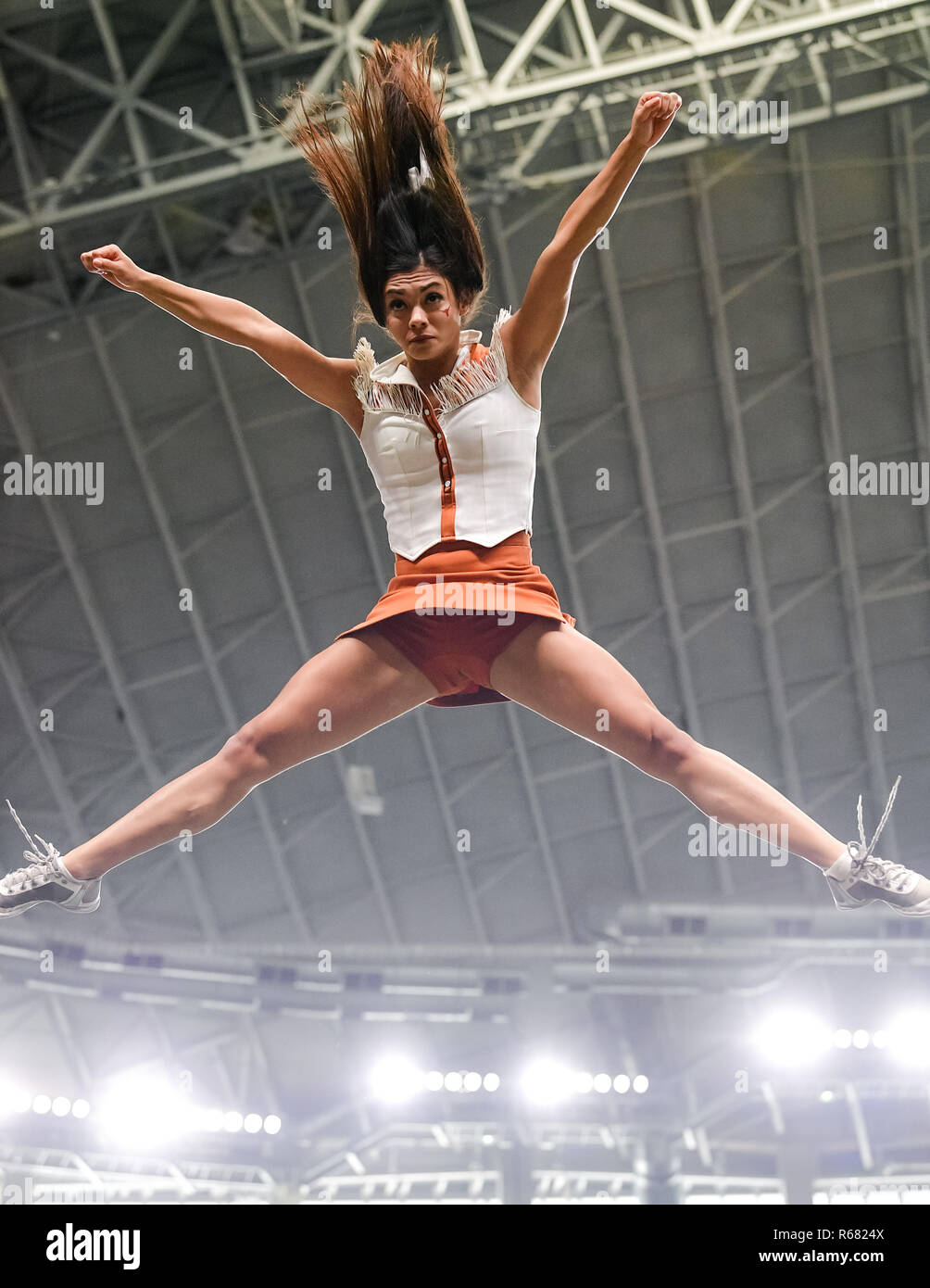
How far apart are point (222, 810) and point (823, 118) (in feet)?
21.3

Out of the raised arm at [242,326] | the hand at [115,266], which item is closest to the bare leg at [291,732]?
the raised arm at [242,326]

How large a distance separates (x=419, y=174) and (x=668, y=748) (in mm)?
2101

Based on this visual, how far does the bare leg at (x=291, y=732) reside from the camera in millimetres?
4500

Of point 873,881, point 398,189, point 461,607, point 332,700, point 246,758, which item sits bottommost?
point 873,881

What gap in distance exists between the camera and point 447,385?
460cm

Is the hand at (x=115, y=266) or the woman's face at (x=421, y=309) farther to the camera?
the hand at (x=115, y=266)

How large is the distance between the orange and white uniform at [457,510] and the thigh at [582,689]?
71mm

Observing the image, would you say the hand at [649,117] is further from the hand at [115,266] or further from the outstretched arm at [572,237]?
the hand at [115,266]

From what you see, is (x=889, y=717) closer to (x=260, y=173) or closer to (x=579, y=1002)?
(x=579, y=1002)

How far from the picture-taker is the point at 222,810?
4566mm

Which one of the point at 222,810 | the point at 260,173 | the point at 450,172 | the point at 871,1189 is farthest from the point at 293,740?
the point at 260,173

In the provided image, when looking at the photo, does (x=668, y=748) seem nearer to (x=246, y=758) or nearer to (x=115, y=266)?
(x=246, y=758)

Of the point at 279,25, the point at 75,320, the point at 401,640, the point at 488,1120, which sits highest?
the point at 279,25

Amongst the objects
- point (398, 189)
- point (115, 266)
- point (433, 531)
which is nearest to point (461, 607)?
point (433, 531)
